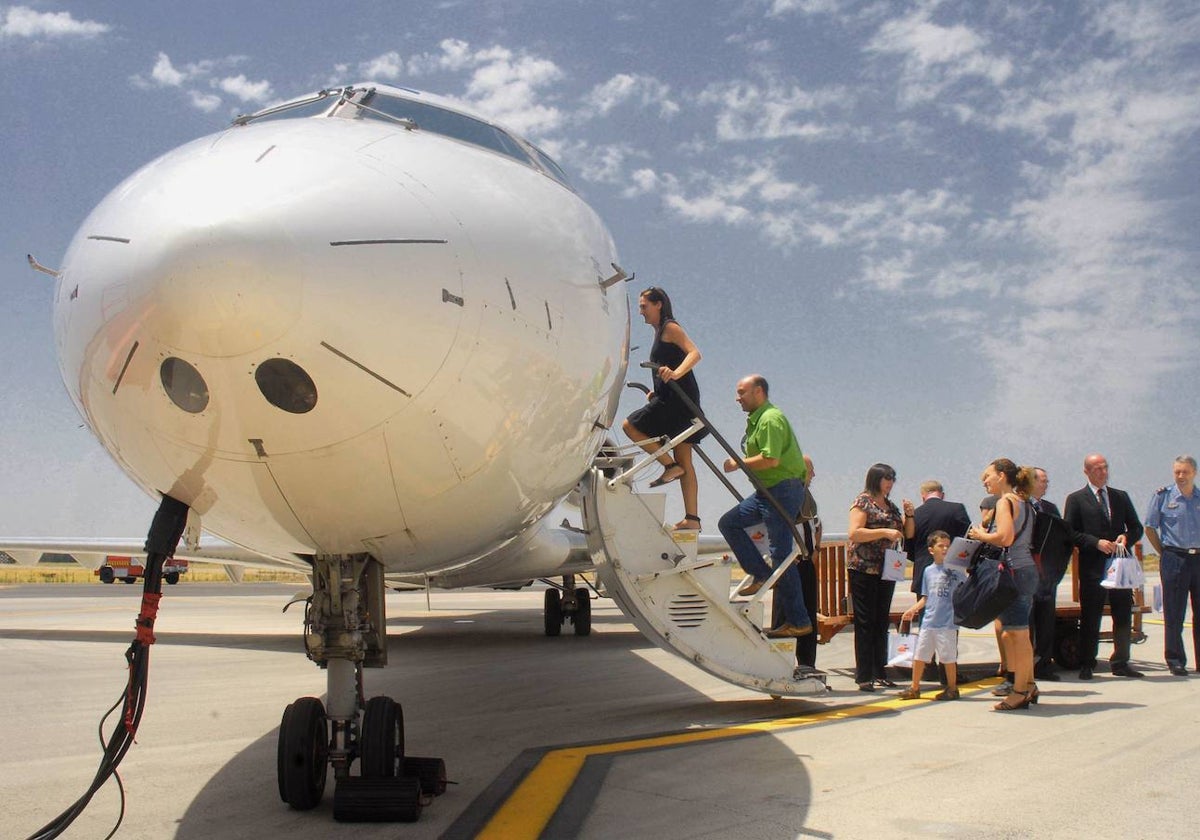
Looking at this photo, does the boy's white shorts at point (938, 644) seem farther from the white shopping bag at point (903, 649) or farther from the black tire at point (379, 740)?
the black tire at point (379, 740)

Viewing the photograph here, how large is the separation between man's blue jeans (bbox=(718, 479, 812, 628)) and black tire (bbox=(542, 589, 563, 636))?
7.25m

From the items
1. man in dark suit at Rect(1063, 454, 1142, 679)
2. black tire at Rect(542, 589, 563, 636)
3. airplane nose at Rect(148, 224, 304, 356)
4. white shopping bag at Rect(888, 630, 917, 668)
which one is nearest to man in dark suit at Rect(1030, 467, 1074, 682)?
man in dark suit at Rect(1063, 454, 1142, 679)

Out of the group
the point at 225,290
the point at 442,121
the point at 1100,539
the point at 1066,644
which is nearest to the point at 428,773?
the point at 225,290

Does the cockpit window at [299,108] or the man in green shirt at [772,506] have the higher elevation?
the cockpit window at [299,108]

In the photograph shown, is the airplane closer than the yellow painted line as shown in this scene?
→ Yes

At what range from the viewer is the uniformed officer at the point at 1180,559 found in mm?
8641

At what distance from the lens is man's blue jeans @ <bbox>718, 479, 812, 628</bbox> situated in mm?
6848

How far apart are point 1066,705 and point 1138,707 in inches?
18.1

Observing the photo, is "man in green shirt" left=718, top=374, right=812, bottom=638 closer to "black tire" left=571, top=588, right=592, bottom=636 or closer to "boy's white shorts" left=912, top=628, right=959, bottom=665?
"boy's white shorts" left=912, top=628, right=959, bottom=665

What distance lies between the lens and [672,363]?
7.37m

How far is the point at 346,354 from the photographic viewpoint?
315cm

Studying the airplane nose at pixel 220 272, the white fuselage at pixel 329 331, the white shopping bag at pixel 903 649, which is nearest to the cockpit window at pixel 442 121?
the white fuselage at pixel 329 331

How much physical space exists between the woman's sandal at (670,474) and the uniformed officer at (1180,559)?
14.7 ft

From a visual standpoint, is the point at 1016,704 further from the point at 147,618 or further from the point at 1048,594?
the point at 147,618
